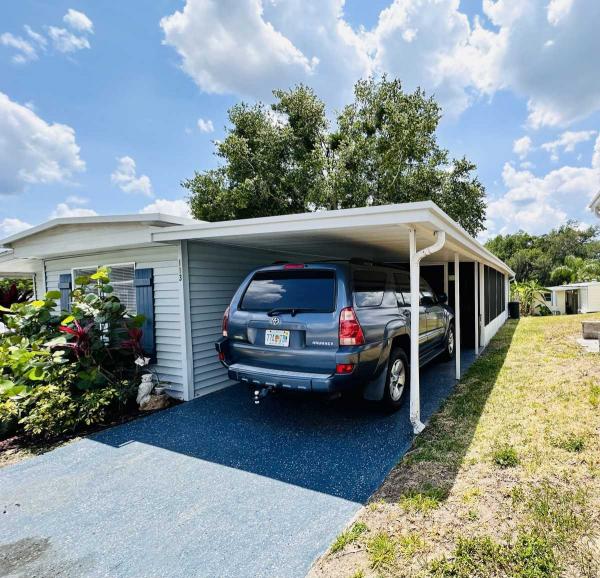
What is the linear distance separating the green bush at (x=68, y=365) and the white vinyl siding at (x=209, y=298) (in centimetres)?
84

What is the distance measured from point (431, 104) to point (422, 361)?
15001 mm

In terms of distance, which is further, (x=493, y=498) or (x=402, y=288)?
(x=402, y=288)

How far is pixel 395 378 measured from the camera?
444cm

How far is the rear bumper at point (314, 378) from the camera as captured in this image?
3.48 m

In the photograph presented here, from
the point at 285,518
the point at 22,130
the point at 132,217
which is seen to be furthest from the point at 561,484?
the point at 22,130

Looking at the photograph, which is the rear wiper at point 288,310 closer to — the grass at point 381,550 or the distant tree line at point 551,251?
the grass at point 381,550

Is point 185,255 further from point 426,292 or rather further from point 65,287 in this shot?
point 426,292

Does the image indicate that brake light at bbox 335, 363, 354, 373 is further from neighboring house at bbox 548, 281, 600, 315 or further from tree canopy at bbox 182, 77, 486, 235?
neighboring house at bbox 548, 281, 600, 315

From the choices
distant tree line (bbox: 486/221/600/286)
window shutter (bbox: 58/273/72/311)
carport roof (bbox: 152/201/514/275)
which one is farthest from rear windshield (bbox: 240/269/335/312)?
distant tree line (bbox: 486/221/600/286)

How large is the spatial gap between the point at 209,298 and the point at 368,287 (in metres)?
2.66

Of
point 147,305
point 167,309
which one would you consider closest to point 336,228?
point 167,309

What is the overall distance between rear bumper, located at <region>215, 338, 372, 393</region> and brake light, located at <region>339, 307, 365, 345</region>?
109 millimetres

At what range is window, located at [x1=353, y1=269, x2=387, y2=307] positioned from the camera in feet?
12.8

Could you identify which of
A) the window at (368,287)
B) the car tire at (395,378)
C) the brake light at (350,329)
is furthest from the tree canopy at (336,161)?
the brake light at (350,329)
